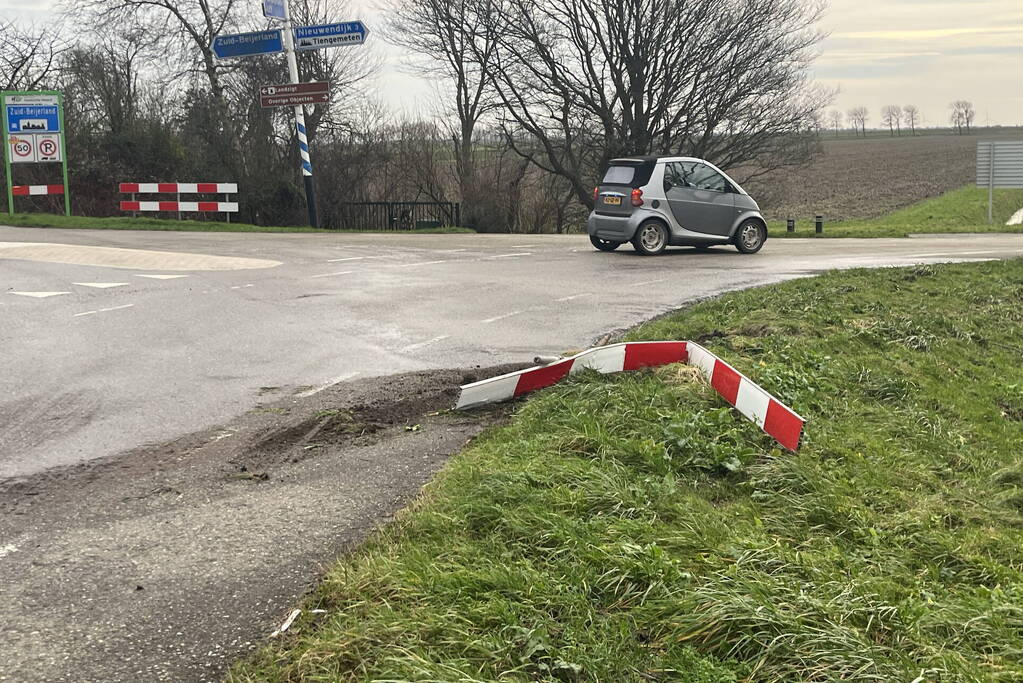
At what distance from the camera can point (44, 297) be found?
11.9m

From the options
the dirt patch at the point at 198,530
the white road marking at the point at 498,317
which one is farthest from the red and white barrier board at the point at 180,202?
the dirt patch at the point at 198,530

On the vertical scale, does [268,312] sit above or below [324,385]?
above

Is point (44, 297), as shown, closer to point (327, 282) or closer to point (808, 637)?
point (327, 282)

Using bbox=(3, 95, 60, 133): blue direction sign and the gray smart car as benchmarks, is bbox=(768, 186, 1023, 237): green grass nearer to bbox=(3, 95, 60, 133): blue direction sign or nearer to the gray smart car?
the gray smart car

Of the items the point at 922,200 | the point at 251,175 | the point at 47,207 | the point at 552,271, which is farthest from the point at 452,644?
the point at 922,200

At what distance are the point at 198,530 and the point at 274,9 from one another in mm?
24250

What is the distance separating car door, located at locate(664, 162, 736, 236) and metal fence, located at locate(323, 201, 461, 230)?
1536 centimetres

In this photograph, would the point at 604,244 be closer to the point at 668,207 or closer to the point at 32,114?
the point at 668,207

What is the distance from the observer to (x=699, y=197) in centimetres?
1806

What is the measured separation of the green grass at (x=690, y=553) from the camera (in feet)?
9.90

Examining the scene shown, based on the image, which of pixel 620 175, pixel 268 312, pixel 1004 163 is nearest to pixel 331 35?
pixel 620 175

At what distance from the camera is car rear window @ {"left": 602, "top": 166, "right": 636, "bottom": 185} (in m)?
17.8

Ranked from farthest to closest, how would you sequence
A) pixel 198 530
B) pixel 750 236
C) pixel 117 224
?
pixel 117 224
pixel 750 236
pixel 198 530

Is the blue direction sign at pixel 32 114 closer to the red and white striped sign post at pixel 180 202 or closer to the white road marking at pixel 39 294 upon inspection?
the red and white striped sign post at pixel 180 202
